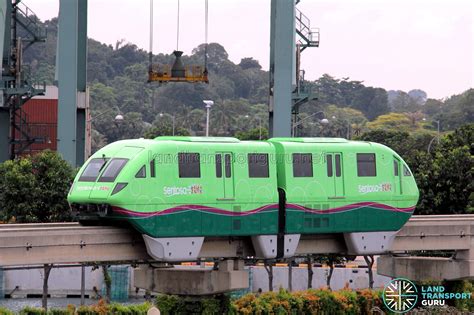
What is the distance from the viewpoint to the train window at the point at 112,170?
3569cm

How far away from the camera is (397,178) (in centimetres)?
4216

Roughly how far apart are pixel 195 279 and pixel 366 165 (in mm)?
6946

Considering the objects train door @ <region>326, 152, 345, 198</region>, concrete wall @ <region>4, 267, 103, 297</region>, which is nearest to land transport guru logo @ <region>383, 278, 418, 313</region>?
train door @ <region>326, 152, 345, 198</region>

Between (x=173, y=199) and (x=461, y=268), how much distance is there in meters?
15.3

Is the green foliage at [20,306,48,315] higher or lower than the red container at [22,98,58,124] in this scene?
lower

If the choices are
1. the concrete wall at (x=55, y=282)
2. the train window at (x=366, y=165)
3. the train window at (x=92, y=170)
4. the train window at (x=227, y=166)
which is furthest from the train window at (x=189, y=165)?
the concrete wall at (x=55, y=282)

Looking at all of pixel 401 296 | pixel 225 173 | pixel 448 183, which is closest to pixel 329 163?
pixel 225 173

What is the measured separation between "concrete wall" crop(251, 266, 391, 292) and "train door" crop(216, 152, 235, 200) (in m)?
33.1

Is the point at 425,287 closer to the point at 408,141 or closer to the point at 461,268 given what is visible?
the point at 461,268

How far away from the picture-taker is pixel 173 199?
36531mm

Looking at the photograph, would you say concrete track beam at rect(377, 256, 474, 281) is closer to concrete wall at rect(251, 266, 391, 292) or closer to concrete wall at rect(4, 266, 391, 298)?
concrete wall at rect(251, 266, 391, 292)

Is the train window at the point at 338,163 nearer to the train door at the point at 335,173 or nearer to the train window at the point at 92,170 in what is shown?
the train door at the point at 335,173

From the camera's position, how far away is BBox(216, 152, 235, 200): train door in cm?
3775

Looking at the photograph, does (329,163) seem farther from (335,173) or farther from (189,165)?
(189,165)
